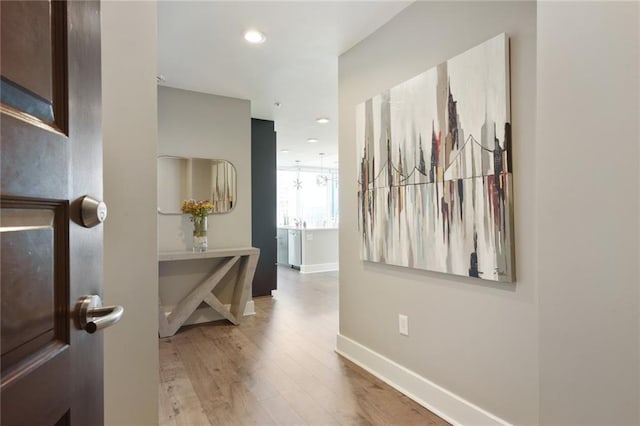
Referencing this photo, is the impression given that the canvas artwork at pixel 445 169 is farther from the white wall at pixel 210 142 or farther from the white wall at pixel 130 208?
the white wall at pixel 210 142

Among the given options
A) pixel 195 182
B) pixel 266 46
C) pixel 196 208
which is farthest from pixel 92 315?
pixel 195 182

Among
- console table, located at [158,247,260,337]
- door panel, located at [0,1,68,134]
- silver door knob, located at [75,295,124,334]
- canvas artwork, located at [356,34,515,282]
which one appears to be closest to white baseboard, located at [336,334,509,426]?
canvas artwork, located at [356,34,515,282]

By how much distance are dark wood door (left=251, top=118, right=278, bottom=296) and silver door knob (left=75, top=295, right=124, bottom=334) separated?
163 inches

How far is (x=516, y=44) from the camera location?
5.09 feet

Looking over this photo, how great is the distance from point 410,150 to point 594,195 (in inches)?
53.1

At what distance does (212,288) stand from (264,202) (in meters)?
1.70

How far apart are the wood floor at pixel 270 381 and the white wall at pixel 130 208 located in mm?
830

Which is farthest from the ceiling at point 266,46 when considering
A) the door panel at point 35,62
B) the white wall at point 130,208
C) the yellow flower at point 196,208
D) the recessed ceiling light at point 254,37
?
the door panel at point 35,62

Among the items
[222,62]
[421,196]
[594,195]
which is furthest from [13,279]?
[222,62]

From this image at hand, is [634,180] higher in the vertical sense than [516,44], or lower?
lower

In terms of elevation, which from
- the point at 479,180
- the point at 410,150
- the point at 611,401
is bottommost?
the point at 611,401

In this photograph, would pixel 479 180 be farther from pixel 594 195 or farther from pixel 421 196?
pixel 594 195

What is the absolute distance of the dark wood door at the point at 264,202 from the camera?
4777 millimetres

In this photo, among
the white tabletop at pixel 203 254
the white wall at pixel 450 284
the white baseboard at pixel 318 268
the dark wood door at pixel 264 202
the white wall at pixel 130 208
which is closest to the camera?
the white wall at pixel 130 208
